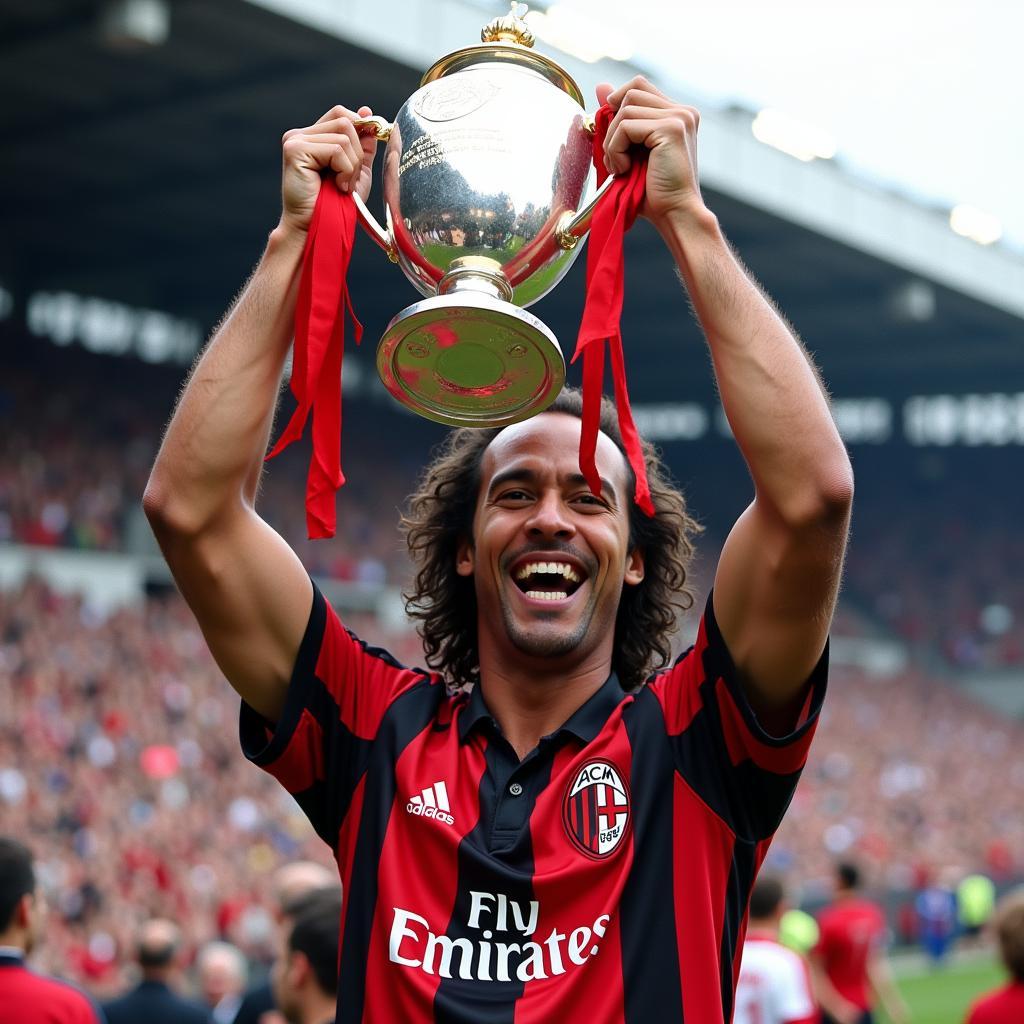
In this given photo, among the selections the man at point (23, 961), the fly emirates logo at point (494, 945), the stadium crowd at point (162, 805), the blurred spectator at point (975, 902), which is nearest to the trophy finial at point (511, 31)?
the fly emirates logo at point (494, 945)

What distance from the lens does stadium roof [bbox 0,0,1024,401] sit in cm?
1462

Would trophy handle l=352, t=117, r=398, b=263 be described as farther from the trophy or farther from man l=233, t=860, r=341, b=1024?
man l=233, t=860, r=341, b=1024

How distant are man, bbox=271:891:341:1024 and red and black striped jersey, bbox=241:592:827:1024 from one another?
4.34 feet

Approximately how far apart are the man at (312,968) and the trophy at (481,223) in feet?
5.55

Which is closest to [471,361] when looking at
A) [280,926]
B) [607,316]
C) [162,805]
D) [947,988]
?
[607,316]

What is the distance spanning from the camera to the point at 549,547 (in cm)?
231

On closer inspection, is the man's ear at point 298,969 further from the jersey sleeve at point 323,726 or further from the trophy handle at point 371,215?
the trophy handle at point 371,215

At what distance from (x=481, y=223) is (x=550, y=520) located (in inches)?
17.9

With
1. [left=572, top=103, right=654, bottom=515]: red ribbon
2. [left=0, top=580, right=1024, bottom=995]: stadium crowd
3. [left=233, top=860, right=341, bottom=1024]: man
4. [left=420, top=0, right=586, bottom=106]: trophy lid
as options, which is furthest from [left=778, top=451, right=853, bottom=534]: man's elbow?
[left=0, top=580, right=1024, bottom=995]: stadium crowd

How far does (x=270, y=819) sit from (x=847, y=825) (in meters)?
9.55

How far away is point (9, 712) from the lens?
43.6ft

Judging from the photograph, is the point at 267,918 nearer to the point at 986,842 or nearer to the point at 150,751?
the point at 150,751

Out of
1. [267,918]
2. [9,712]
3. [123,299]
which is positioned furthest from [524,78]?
[123,299]

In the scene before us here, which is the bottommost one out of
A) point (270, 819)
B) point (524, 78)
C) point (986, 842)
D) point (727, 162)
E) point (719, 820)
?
point (986, 842)
